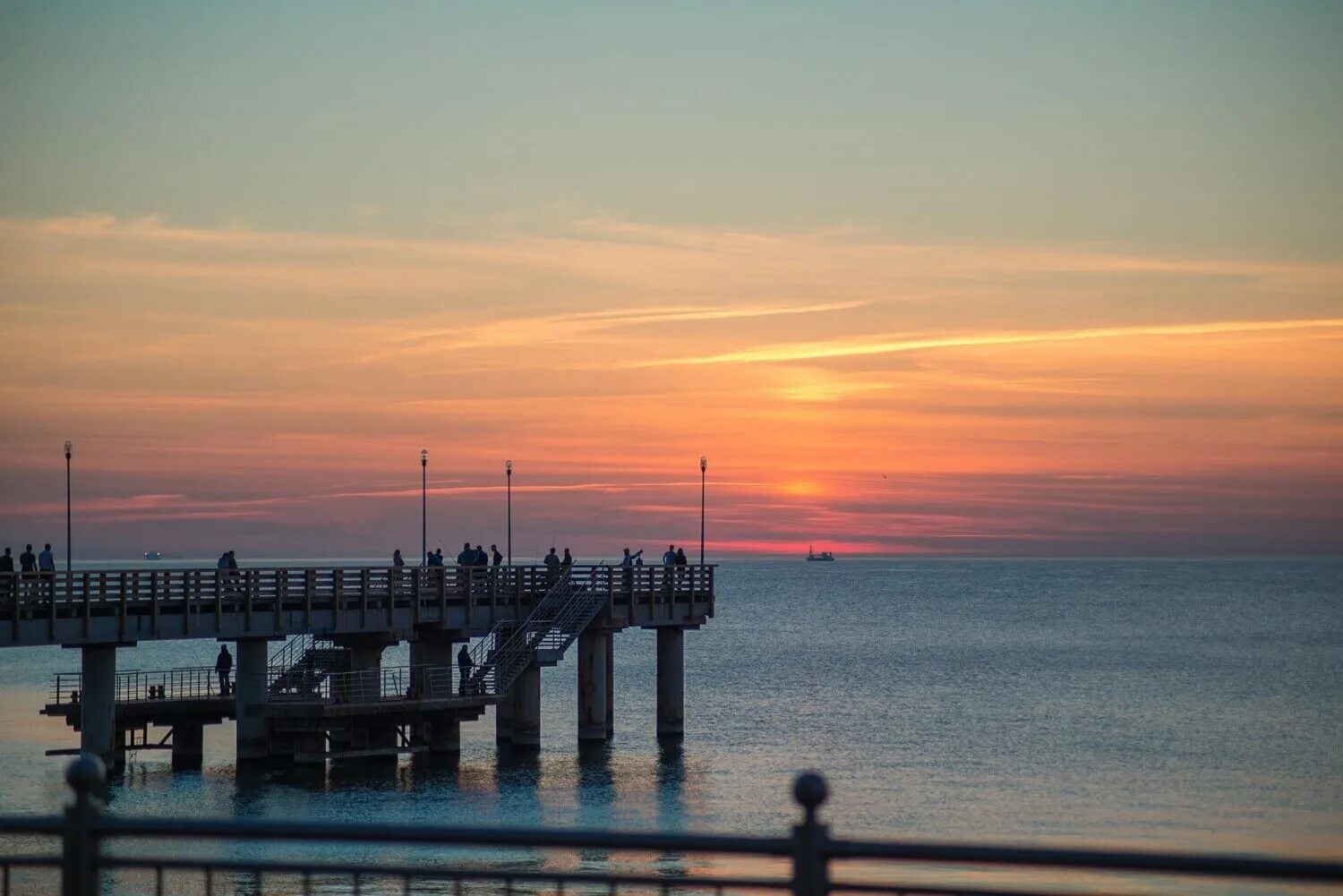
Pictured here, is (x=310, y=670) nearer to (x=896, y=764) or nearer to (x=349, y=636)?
(x=349, y=636)

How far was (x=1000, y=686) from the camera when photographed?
309 feet

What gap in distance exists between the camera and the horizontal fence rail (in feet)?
141

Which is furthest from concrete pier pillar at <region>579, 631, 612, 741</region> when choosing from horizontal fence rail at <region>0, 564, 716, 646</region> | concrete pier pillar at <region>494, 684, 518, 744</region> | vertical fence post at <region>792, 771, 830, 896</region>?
vertical fence post at <region>792, 771, 830, 896</region>

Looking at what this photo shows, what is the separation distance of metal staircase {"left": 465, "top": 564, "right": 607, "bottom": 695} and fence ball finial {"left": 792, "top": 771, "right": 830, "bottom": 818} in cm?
4330

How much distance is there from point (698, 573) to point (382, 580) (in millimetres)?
11595

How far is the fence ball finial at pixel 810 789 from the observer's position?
27.7 ft

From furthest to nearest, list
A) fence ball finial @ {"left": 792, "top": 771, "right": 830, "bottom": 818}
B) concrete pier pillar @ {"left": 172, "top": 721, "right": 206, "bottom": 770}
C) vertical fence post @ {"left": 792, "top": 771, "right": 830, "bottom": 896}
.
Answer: concrete pier pillar @ {"left": 172, "top": 721, "right": 206, "bottom": 770}, vertical fence post @ {"left": 792, "top": 771, "right": 830, "bottom": 896}, fence ball finial @ {"left": 792, "top": 771, "right": 830, "bottom": 818}

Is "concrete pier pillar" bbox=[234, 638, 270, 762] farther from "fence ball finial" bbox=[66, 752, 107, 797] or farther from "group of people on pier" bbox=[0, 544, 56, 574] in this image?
"fence ball finial" bbox=[66, 752, 107, 797]

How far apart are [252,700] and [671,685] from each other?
16294mm

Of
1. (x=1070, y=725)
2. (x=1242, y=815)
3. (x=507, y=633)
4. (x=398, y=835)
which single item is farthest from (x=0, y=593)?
(x=1070, y=725)

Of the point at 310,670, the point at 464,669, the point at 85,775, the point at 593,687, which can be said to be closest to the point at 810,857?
the point at 85,775

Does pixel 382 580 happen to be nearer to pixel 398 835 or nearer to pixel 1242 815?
pixel 1242 815

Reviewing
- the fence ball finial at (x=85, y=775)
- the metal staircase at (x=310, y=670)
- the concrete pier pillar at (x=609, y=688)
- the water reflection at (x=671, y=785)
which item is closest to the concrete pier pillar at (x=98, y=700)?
the metal staircase at (x=310, y=670)

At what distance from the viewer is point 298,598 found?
48312 mm
